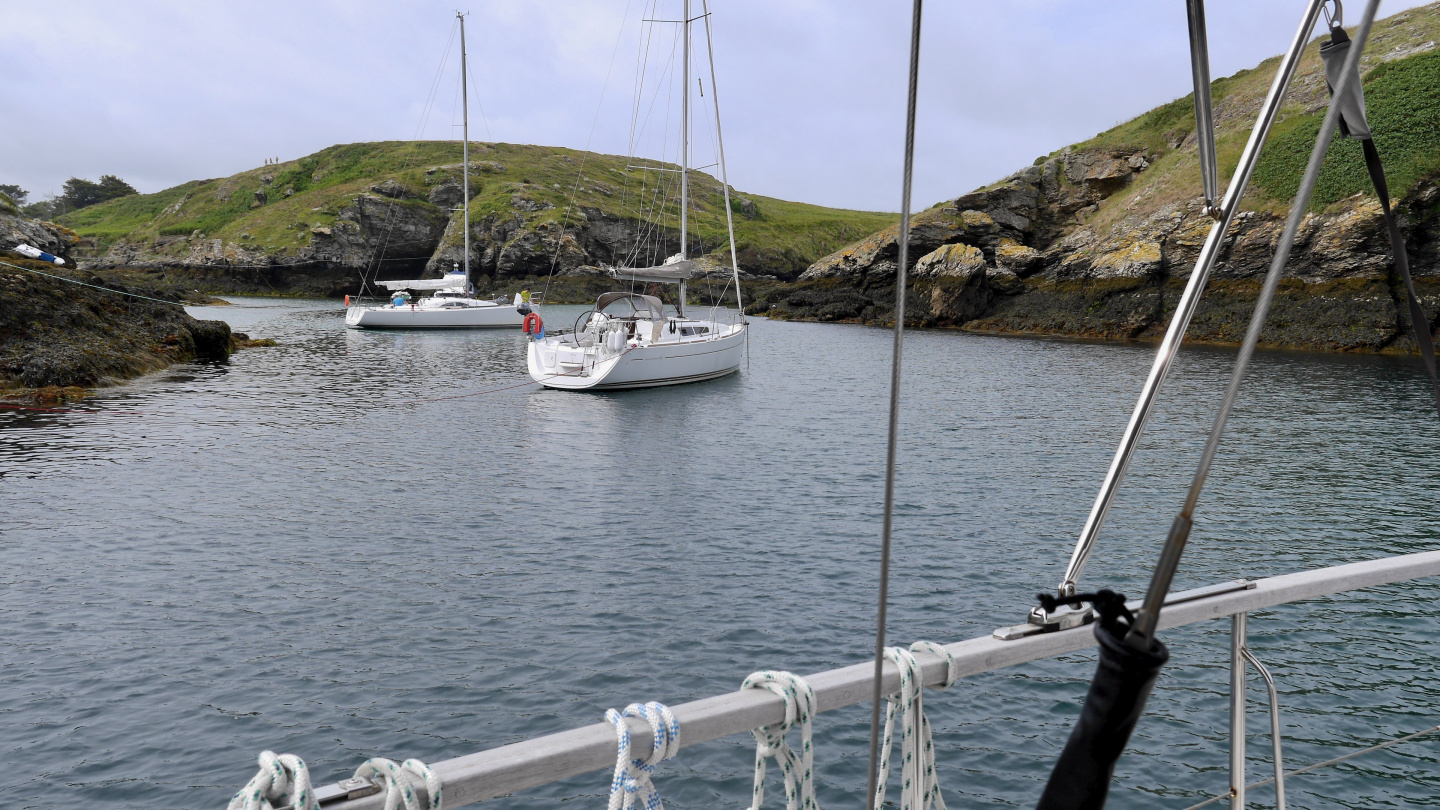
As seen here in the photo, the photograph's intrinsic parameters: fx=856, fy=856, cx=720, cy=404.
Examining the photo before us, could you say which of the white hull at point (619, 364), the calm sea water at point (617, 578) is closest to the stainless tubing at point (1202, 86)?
the calm sea water at point (617, 578)

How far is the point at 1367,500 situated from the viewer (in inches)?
567

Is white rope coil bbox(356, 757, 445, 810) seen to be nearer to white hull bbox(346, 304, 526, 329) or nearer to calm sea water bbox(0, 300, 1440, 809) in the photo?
calm sea water bbox(0, 300, 1440, 809)

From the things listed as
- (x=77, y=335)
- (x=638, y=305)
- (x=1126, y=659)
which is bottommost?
(x=77, y=335)

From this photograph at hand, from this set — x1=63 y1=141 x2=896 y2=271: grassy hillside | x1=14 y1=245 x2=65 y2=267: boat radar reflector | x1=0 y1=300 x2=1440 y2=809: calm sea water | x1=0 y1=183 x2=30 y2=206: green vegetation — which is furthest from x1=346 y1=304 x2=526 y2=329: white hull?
x1=0 y1=183 x2=30 y2=206: green vegetation

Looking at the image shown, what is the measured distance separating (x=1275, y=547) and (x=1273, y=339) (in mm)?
34265

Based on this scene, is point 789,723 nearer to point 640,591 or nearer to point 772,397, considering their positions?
point 640,591

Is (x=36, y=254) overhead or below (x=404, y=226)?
below

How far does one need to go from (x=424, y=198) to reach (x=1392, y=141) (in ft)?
296

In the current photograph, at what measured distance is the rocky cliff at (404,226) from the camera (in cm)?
8756

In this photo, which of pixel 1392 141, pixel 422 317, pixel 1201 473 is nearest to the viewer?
pixel 1201 473

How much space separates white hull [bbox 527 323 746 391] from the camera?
2552cm

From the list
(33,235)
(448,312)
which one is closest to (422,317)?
(448,312)

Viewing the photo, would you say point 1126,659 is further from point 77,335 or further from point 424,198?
point 424,198

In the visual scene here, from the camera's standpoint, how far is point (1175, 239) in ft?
156
